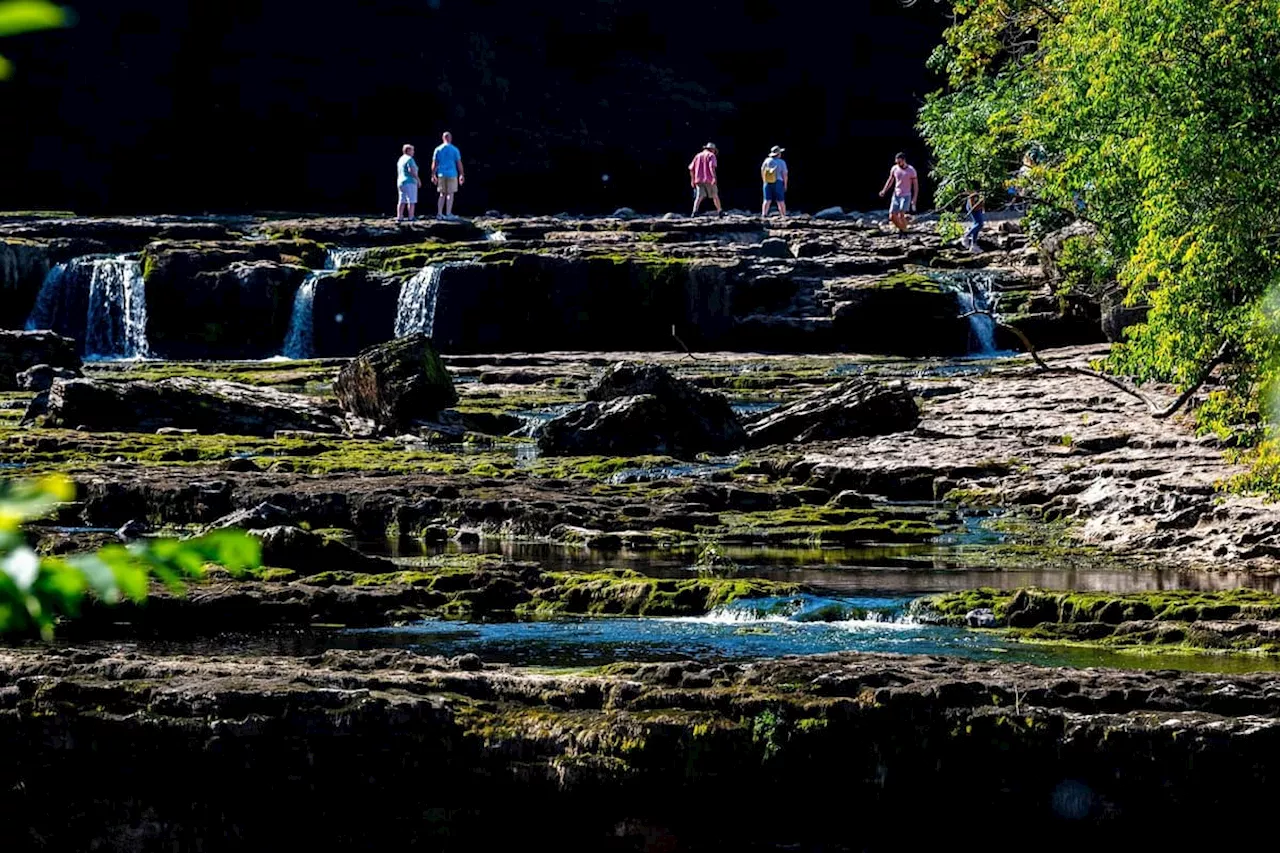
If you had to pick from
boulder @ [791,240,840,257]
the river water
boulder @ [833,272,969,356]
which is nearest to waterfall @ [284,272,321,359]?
boulder @ [791,240,840,257]

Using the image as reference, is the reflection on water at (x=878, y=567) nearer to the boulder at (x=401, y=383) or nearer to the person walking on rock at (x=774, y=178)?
the boulder at (x=401, y=383)

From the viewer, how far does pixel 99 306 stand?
4591 cm

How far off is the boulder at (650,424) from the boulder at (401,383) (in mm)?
2994

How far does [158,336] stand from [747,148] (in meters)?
32.1

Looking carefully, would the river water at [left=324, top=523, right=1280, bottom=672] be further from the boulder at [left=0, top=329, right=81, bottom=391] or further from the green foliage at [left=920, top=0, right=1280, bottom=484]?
the boulder at [left=0, top=329, right=81, bottom=391]

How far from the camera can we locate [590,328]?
44.1 meters

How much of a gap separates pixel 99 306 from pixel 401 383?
19.2m

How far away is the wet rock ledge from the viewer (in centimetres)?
805

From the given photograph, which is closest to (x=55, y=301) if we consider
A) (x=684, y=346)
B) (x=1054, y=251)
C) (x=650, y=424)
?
(x=684, y=346)

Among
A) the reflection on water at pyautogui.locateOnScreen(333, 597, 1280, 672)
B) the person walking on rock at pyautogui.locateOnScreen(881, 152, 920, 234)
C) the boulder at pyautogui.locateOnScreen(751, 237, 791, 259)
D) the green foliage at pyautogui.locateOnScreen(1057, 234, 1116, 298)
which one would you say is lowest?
the reflection on water at pyautogui.locateOnScreen(333, 597, 1280, 672)

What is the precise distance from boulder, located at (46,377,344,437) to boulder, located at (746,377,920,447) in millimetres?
7325

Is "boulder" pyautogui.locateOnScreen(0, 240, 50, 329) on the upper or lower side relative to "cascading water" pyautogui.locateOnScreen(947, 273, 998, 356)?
upper

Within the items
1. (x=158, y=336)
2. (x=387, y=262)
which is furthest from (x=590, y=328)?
(x=158, y=336)

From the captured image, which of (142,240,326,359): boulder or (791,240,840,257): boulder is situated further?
(791,240,840,257): boulder
